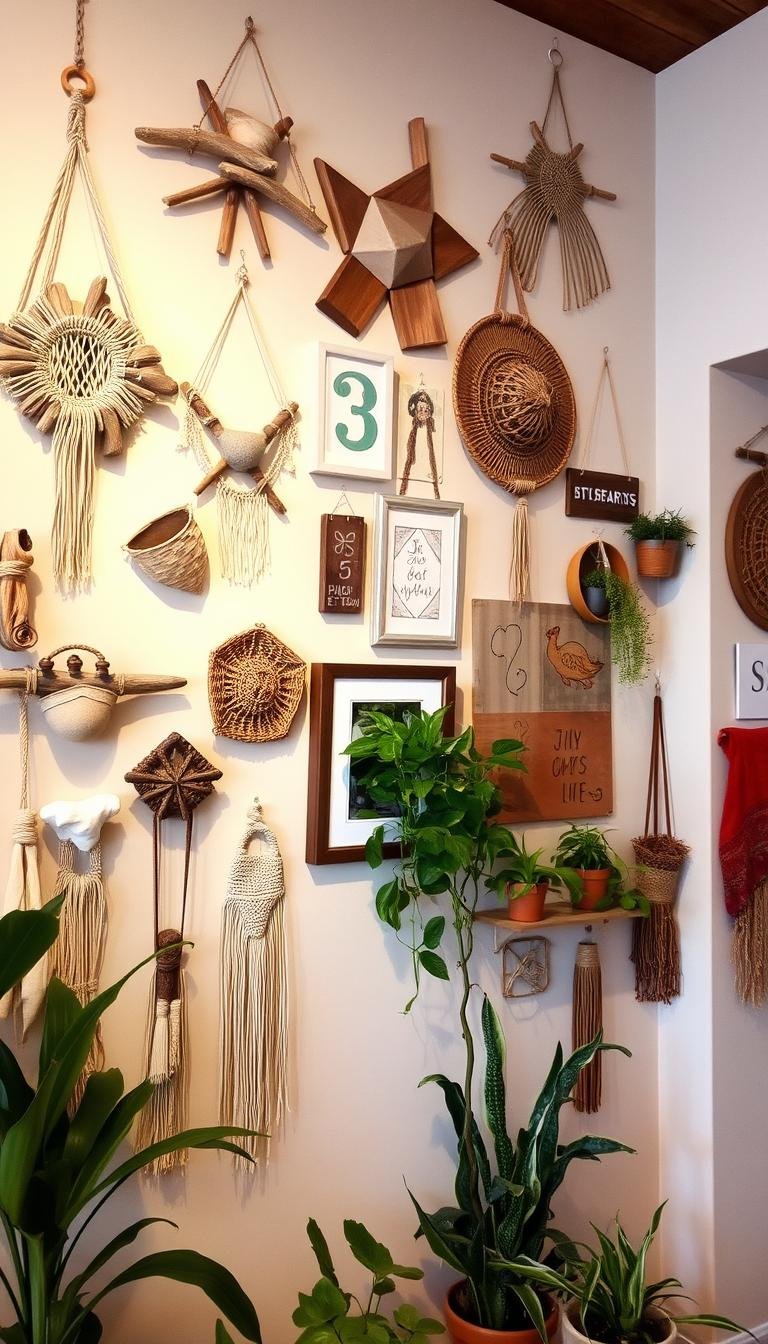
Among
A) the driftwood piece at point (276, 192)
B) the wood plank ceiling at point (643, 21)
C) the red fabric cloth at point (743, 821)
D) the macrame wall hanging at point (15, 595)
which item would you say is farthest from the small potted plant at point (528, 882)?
the wood plank ceiling at point (643, 21)

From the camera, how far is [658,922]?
7.45 ft

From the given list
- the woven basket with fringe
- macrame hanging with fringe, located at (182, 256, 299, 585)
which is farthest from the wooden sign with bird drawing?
the woven basket with fringe

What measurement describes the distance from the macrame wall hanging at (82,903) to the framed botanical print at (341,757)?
1.28ft

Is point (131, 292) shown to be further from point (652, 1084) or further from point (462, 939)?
point (652, 1084)

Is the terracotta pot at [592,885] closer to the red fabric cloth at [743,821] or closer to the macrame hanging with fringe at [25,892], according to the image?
the red fabric cloth at [743,821]

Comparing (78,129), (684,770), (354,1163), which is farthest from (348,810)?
(78,129)

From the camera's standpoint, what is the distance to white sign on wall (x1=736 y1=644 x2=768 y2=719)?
232cm

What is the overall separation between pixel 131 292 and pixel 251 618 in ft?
1.95

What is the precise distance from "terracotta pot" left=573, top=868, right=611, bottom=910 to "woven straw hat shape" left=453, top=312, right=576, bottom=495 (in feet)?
2.66

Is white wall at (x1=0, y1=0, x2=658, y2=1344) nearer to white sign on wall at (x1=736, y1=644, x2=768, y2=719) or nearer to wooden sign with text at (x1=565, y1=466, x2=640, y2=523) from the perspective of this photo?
wooden sign with text at (x1=565, y1=466, x2=640, y2=523)

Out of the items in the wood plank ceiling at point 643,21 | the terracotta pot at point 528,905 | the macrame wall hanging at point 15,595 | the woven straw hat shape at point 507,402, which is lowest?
the terracotta pot at point 528,905

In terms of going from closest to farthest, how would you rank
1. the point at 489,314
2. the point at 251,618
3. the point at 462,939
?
the point at 251,618
the point at 462,939
the point at 489,314

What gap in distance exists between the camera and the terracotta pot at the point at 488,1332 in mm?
1803

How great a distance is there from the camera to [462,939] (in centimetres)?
203
